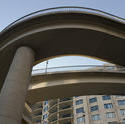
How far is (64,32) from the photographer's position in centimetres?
1106

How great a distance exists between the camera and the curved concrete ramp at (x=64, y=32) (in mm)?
11055

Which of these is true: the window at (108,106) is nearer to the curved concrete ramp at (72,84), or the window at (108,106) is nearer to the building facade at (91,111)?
the building facade at (91,111)

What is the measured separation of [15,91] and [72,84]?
7.74 meters

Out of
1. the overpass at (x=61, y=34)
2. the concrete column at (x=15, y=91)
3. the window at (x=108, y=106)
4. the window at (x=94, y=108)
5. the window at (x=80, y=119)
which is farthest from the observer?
the window at (x=94, y=108)

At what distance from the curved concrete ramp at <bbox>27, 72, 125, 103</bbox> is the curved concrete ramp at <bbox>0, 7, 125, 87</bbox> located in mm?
3741

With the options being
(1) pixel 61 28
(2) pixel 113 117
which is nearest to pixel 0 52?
(1) pixel 61 28

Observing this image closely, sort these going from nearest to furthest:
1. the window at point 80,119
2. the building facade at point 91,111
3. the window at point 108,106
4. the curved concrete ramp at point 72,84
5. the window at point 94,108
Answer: the curved concrete ramp at point 72,84 → the building facade at point 91,111 → the window at point 108,106 → the window at point 80,119 → the window at point 94,108

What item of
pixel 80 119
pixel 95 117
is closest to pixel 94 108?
pixel 95 117

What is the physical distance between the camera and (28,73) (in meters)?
9.23

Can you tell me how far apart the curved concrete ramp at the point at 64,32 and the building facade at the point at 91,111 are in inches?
1309

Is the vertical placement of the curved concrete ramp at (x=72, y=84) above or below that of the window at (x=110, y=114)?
below

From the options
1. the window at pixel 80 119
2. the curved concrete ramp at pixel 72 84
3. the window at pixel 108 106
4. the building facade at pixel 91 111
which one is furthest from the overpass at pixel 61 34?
the window at pixel 80 119

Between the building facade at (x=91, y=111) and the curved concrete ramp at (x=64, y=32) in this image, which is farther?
the building facade at (x=91, y=111)

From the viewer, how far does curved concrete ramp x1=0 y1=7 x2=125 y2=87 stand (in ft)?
36.3
